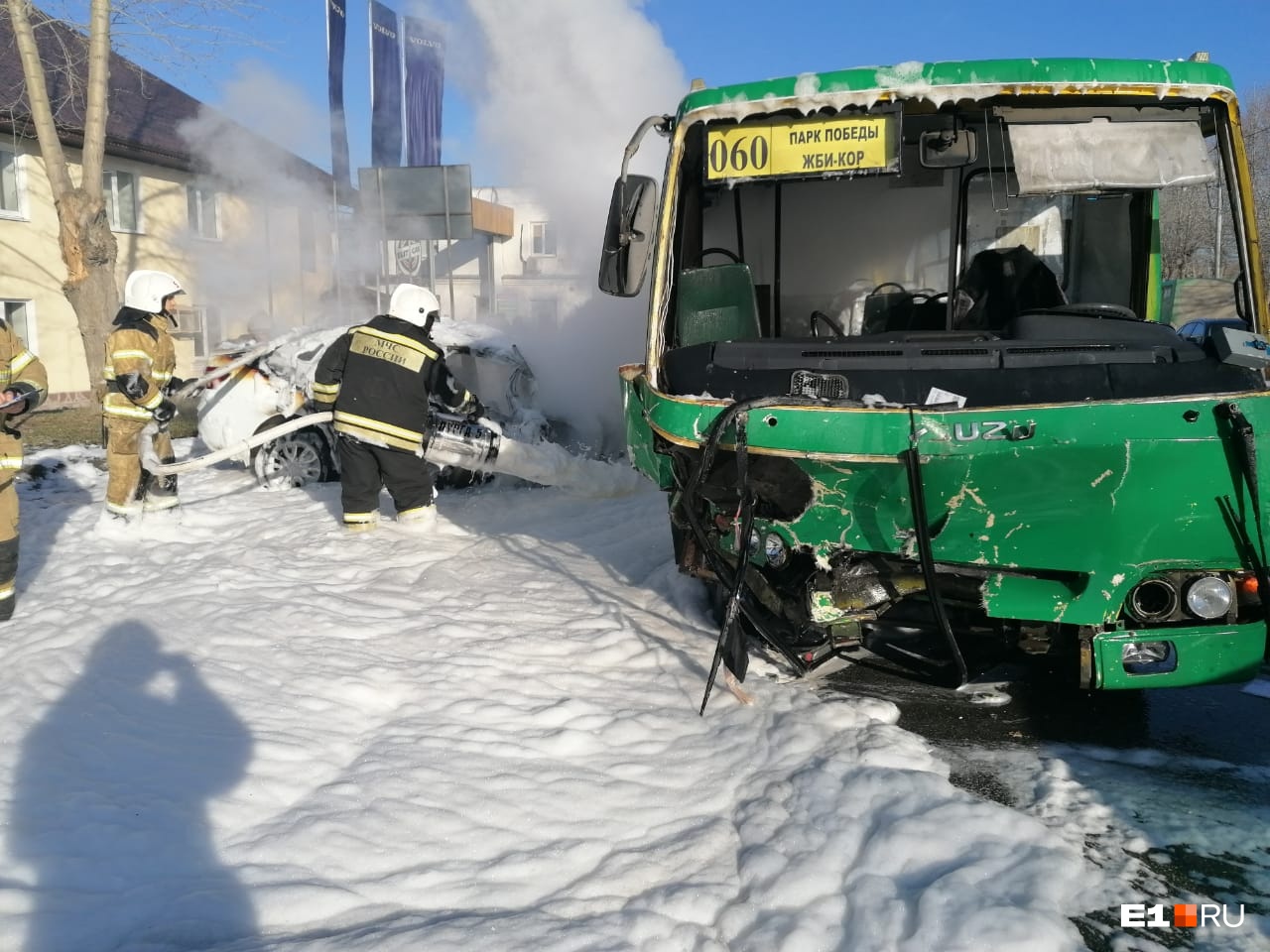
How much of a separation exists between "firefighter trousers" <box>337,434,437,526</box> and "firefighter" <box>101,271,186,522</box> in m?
1.39

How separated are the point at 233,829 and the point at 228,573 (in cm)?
301

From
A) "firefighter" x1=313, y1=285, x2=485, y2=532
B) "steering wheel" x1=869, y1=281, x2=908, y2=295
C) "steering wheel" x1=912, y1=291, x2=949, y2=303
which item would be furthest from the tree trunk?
"steering wheel" x1=912, y1=291, x2=949, y2=303

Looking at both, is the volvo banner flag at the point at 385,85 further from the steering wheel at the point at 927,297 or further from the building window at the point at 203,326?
the steering wheel at the point at 927,297

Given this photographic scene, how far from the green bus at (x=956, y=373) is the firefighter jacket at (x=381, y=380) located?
2.30m

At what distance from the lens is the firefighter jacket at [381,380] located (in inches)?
253

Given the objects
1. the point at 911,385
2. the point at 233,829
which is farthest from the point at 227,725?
the point at 911,385

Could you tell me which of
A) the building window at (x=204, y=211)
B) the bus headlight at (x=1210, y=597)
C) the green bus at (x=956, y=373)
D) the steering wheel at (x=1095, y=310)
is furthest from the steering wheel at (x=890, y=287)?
the building window at (x=204, y=211)

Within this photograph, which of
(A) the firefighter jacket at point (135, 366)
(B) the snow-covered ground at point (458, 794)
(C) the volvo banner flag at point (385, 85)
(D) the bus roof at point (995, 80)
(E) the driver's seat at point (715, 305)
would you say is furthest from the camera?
(C) the volvo banner flag at point (385, 85)

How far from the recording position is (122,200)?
63.5 ft

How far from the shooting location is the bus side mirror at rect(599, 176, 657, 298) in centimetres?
442

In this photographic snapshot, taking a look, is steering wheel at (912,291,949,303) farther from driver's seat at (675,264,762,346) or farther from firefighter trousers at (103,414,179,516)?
firefighter trousers at (103,414,179,516)

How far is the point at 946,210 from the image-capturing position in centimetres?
497

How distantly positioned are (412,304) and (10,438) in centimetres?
260

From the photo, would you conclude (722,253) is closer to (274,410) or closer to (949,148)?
(949,148)
